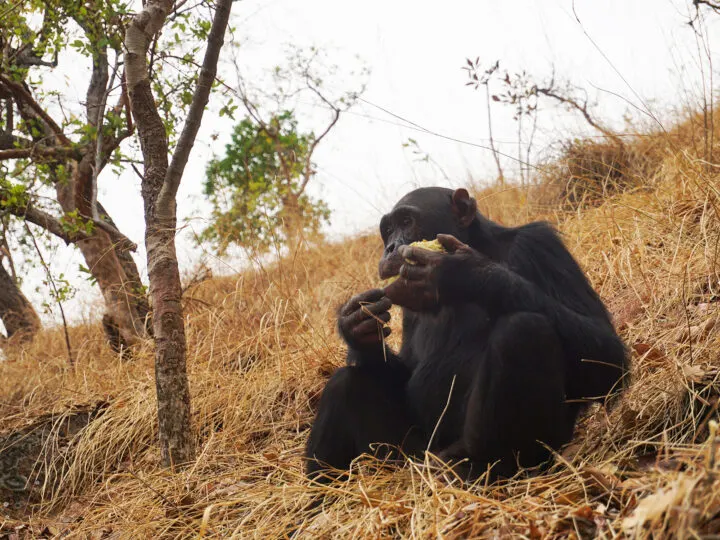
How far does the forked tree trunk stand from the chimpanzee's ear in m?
1.43

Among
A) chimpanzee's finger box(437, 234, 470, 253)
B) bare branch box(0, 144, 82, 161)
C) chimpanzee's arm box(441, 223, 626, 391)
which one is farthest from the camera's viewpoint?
bare branch box(0, 144, 82, 161)

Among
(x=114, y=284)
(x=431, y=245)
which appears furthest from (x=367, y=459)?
(x=114, y=284)

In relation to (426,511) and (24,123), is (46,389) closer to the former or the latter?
(24,123)

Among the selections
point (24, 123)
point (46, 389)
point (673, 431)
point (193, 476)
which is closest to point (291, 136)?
point (24, 123)

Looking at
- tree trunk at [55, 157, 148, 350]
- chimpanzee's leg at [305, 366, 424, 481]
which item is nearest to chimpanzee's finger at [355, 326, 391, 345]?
chimpanzee's leg at [305, 366, 424, 481]

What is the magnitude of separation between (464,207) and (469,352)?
0.84 meters

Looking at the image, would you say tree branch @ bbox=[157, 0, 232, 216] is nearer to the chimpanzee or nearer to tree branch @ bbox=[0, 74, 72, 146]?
the chimpanzee

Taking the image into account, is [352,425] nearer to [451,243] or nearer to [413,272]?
[413,272]

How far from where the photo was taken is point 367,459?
11.2ft

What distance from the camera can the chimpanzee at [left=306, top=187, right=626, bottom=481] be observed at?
9.41 ft

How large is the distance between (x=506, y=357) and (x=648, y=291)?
238 centimetres

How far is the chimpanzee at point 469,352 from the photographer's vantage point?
2.87 m

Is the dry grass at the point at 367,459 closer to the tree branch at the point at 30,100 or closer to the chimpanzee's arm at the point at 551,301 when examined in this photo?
the chimpanzee's arm at the point at 551,301

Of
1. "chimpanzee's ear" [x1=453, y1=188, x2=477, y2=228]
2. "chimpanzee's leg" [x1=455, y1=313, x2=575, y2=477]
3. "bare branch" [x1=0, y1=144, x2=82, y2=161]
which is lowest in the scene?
"chimpanzee's leg" [x1=455, y1=313, x2=575, y2=477]
